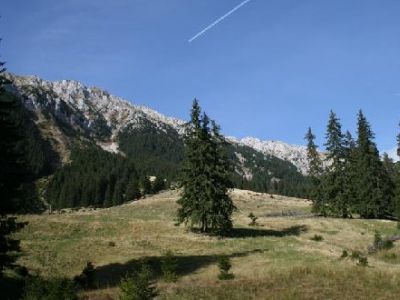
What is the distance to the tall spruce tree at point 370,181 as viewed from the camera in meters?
80.6

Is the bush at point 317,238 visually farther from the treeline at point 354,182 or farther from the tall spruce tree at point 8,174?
the tall spruce tree at point 8,174

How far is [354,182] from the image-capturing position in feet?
270

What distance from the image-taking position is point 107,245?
47.7m

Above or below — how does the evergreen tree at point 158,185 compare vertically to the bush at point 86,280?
above

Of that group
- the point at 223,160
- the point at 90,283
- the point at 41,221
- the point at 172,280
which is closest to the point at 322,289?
the point at 172,280

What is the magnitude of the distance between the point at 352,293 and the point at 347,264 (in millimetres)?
8875

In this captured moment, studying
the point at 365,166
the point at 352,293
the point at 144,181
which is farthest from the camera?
the point at 144,181

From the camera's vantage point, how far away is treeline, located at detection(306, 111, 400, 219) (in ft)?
255

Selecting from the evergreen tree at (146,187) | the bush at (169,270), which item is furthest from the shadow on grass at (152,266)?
the evergreen tree at (146,187)

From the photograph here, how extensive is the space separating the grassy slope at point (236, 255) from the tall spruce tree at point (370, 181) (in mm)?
7590

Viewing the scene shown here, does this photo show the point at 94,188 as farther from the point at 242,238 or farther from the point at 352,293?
the point at 352,293

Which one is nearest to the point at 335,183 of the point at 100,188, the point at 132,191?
the point at 132,191

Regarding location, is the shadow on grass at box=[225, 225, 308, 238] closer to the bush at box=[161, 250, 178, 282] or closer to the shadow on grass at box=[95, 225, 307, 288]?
the shadow on grass at box=[95, 225, 307, 288]

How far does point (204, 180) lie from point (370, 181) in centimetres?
3744
